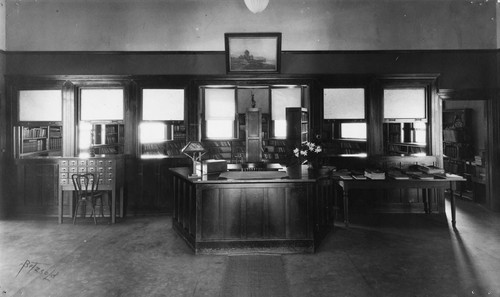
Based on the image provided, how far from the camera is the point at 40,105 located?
259 inches

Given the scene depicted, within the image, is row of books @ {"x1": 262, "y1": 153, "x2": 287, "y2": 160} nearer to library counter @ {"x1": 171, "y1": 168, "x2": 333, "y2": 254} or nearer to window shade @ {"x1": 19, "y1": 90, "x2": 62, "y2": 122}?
library counter @ {"x1": 171, "y1": 168, "x2": 333, "y2": 254}

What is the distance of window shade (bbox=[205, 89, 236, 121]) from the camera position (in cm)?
711

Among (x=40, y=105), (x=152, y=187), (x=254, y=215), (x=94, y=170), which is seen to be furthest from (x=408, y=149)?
(x=40, y=105)

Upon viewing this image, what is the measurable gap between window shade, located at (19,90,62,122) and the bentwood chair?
4.83ft

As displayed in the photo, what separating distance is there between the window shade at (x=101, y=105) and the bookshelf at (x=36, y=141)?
A: 98 cm

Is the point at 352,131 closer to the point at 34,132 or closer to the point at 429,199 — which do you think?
the point at 429,199

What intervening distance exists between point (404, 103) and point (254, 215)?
4.16m

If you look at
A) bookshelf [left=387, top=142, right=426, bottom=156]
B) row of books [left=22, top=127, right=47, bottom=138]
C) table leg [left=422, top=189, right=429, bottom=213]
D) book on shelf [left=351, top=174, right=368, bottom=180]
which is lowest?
table leg [left=422, top=189, right=429, bottom=213]

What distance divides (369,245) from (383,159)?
2431mm

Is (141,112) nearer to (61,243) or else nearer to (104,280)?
(61,243)

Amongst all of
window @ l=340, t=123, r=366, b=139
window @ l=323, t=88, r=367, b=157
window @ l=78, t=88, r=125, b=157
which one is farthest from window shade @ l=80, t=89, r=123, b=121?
window @ l=340, t=123, r=366, b=139

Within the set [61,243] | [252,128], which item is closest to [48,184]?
[61,243]

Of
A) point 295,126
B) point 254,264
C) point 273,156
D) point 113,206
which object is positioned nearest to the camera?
point 254,264

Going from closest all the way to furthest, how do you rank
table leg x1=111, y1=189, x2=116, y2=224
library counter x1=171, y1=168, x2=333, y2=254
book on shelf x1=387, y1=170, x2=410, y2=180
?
1. library counter x1=171, y1=168, x2=333, y2=254
2. book on shelf x1=387, y1=170, x2=410, y2=180
3. table leg x1=111, y1=189, x2=116, y2=224
